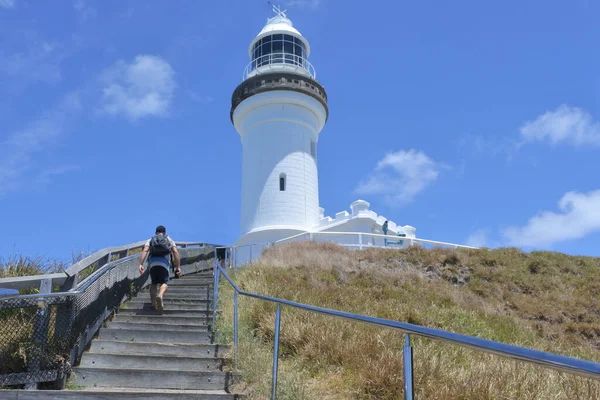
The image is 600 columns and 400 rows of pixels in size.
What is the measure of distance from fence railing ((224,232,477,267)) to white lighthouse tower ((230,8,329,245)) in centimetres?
237

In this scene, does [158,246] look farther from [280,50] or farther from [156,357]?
[280,50]

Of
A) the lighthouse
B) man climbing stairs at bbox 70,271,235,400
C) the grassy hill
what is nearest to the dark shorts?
man climbing stairs at bbox 70,271,235,400

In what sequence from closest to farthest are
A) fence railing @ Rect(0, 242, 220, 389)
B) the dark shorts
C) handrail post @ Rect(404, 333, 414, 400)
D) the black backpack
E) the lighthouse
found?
handrail post @ Rect(404, 333, 414, 400)
fence railing @ Rect(0, 242, 220, 389)
the dark shorts
the black backpack
the lighthouse

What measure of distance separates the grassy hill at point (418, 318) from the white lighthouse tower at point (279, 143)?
5.54 m

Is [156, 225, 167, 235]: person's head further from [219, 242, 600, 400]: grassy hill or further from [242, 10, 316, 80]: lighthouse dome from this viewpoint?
[242, 10, 316, 80]: lighthouse dome

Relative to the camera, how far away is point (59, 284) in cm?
730

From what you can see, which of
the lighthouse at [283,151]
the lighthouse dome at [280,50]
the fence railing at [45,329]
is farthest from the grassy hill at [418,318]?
the lighthouse dome at [280,50]

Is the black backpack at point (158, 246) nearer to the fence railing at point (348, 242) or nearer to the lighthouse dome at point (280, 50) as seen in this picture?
the fence railing at point (348, 242)

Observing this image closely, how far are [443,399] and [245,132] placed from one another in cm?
2245

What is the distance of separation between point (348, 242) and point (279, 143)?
6.32m

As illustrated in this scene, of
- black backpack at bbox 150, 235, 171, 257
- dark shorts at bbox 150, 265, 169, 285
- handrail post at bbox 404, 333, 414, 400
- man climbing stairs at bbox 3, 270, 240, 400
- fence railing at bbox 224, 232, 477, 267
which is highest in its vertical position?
fence railing at bbox 224, 232, 477, 267

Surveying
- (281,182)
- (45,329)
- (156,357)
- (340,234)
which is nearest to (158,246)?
(156,357)

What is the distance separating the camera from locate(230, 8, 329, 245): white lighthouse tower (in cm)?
2327

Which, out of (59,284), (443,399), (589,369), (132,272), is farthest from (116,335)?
(589,369)
